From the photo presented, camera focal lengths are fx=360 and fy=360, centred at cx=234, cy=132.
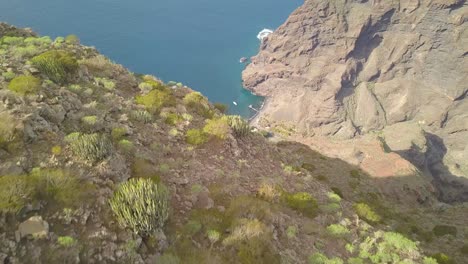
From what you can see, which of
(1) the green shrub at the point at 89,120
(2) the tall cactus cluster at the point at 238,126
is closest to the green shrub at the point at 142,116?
(1) the green shrub at the point at 89,120

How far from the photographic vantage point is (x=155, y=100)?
25.0 metres

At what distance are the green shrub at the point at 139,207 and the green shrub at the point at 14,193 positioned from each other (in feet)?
8.75

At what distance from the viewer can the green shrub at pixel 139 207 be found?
1256 centimetres

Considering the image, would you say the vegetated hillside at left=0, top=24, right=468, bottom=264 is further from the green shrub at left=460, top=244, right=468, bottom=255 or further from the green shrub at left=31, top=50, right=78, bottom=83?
the green shrub at left=460, top=244, right=468, bottom=255

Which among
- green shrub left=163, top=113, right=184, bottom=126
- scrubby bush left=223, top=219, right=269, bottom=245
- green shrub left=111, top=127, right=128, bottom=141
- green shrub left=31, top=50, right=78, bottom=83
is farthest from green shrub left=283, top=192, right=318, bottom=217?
green shrub left=31, top=50, right=78, bottom=83

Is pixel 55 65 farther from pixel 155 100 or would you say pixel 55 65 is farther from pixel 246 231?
pixel 246 231

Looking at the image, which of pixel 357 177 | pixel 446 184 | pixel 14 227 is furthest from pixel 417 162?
pixel 14 227

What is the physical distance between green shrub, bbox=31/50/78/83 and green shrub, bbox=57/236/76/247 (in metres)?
13.5

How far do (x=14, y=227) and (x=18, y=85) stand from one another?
943 cm

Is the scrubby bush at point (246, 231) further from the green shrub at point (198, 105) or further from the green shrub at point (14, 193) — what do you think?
the green shrub at point (198, 105)

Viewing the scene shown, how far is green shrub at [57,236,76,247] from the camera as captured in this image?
423 inches

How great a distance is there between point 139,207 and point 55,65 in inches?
539

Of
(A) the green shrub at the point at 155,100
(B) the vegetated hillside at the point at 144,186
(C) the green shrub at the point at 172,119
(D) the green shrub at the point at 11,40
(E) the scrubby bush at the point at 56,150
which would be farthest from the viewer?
(D) the green shrub at the point at 11,40

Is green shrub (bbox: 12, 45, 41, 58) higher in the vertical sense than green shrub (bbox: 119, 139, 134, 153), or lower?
higher
